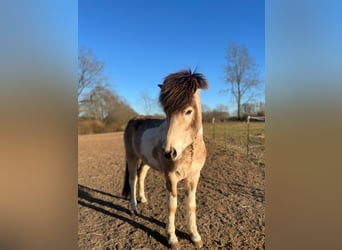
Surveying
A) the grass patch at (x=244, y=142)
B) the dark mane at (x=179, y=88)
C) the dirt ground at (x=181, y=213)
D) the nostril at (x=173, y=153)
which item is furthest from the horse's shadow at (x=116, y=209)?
the grass patch at (x=244, y=142)

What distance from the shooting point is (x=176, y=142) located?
42.9 inches

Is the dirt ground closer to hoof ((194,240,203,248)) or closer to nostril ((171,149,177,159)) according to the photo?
hoof ((194,240,203,248))

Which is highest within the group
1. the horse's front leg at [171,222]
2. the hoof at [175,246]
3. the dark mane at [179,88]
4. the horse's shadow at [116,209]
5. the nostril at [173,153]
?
the dark mane at [179,88]

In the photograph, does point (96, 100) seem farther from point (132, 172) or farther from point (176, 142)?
point (176, 142)

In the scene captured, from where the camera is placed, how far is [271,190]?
1.93 feet

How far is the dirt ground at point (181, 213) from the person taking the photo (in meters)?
1.63

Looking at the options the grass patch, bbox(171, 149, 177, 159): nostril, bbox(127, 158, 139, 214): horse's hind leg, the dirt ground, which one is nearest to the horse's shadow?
the dirt ground

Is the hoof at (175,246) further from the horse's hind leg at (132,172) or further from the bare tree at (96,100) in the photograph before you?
the bare tree at (96,100)

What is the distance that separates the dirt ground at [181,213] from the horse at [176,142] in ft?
0.55

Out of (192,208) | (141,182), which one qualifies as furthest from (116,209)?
(192,208)

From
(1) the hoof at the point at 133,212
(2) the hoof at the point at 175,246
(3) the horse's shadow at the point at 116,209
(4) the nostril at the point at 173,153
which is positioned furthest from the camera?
(1) the hoof at the point at 133,212
